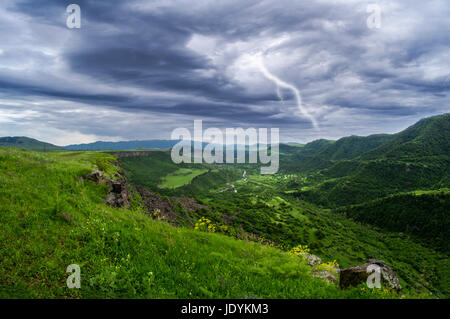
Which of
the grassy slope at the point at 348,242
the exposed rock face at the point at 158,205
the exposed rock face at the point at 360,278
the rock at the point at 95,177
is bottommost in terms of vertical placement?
the grassy slope at the point at 348,242

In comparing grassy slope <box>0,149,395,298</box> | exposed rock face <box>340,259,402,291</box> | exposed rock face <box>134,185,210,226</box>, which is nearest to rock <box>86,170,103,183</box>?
grassy slope <box>0,149,395,298</box>

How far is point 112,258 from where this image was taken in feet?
29.3

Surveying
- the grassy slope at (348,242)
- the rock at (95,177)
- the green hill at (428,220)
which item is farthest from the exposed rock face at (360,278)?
the green hill at (428,220)

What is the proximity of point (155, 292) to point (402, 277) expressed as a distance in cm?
15297

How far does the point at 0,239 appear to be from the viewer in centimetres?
786

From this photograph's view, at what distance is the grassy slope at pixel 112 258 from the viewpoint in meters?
7.25

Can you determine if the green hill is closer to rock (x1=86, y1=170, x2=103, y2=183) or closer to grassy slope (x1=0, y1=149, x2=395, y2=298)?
grassy slope (x1=0, y1=149, x2=395, y2=298)

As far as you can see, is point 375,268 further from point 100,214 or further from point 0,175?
point 0,175

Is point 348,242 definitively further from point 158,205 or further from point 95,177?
point 95,177

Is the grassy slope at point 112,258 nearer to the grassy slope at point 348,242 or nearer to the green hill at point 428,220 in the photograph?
the grassy slope at point 348,242

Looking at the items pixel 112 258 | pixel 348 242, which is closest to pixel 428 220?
pixel 348 242

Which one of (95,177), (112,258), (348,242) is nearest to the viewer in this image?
(112,258)
